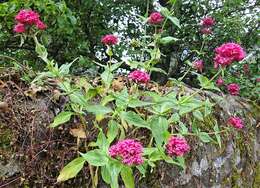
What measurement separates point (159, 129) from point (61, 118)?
37cm

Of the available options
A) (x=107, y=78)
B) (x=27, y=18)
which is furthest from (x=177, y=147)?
(x=27, y=18)

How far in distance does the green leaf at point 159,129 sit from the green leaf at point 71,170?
29 cm

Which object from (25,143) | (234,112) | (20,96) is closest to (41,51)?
(20,96)

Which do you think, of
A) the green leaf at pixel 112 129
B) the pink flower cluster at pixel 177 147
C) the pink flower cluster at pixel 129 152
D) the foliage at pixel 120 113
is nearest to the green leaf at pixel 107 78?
the foliage at pixel 120 113

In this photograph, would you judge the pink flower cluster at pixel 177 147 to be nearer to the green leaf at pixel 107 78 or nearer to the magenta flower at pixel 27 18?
the green leaf at pixel 107 78

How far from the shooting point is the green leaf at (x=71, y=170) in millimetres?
1514

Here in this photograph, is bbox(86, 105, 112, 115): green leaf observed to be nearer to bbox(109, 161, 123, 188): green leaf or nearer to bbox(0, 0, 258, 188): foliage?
bbox(0, 0, 258, 188): foliage

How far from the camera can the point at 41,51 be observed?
1716 millimetres

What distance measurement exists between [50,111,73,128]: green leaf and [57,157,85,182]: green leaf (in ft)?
0.49

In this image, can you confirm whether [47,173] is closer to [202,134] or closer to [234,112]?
[202,134]

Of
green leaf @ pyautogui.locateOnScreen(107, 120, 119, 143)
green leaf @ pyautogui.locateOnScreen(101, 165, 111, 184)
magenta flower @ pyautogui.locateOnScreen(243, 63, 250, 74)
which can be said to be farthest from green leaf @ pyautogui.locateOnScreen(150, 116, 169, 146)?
magenta flower @ pyautogui.locateOnScreen(243, 63, 250, 74)

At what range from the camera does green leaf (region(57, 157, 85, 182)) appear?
1.51 metres

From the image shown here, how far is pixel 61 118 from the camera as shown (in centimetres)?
158

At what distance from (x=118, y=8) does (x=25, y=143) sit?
294 centimetres
